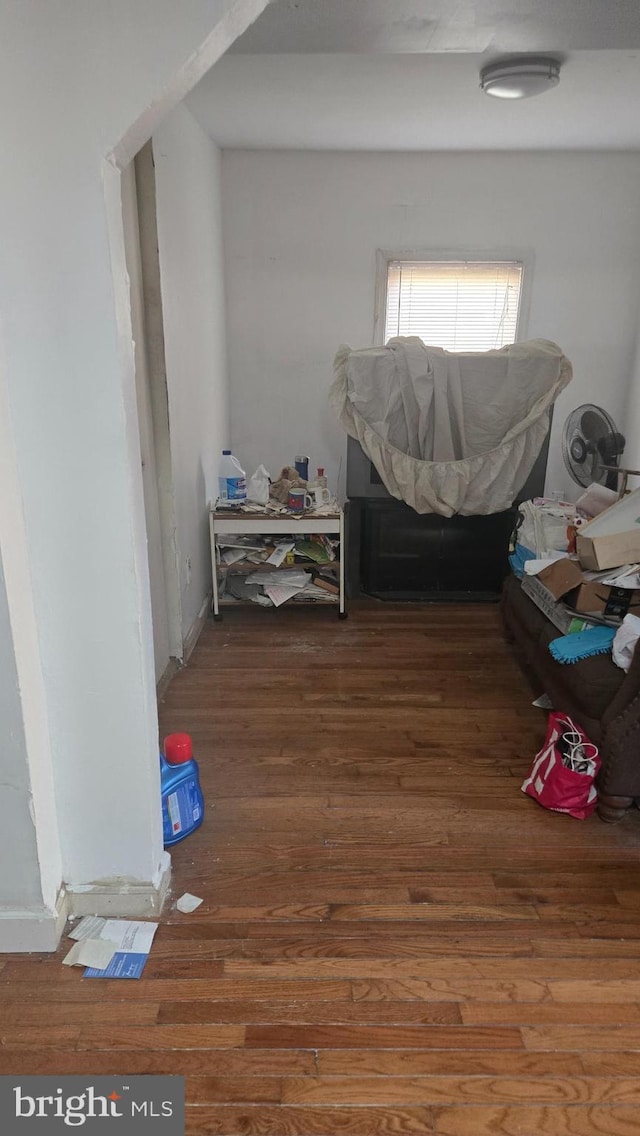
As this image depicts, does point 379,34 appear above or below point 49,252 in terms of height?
above

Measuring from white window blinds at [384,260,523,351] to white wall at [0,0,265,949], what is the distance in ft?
10.0

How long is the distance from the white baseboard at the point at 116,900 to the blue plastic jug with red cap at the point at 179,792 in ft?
0.77

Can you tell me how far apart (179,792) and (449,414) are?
2387mm

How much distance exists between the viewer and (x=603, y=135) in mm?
3518

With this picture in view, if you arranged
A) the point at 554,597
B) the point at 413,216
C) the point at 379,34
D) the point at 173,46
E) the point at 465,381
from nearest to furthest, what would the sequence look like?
the point at 173,46 → the point at 379,34 → the point at 554,597 → the point at 465,381 → the point at 413,216

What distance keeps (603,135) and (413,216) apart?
3.51 feet

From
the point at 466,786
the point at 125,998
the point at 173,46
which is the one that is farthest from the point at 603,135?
the point at 125,998

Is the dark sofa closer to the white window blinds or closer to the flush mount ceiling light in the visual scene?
the flush mount ceiling light

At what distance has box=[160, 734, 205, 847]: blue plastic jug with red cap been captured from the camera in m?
1.90

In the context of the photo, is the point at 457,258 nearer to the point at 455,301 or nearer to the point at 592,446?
the point at 455,301

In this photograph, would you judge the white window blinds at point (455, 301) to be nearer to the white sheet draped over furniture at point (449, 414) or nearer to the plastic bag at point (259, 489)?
the white sheet draped over furniture at point (449, 414)

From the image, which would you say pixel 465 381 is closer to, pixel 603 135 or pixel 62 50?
pixel 603 135

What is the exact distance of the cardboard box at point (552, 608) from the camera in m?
2.45

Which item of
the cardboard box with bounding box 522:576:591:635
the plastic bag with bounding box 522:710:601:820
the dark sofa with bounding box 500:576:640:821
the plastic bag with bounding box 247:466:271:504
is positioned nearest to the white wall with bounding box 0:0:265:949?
the plastic bag with bounding box 522:710:601:820
